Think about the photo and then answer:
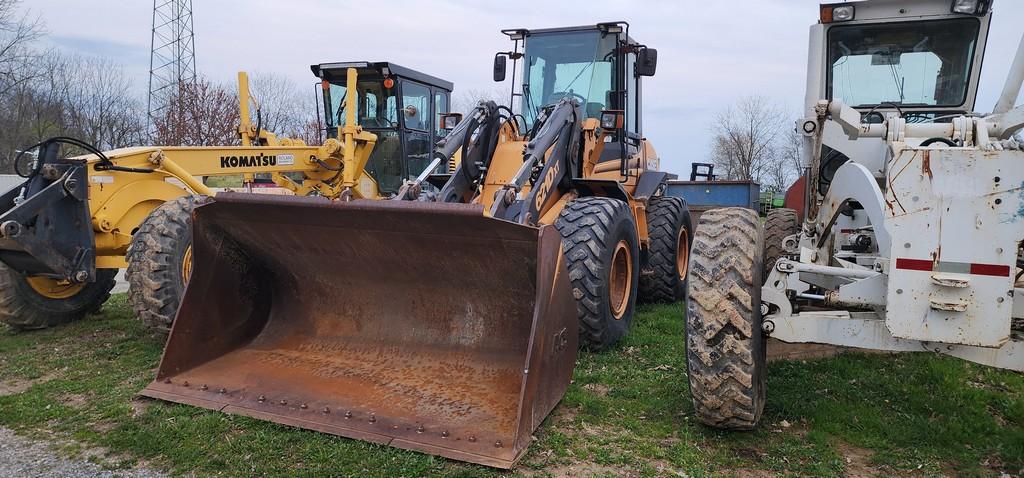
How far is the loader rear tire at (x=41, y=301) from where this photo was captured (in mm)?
5590

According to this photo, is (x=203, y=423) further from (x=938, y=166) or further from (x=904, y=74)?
(x=904, y=74)

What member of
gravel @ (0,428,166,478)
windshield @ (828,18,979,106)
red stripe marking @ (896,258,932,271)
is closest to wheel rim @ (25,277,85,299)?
gravel @ (0,428,166,478)

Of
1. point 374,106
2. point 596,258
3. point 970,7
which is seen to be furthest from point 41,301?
point 970,7

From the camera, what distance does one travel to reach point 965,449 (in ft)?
11.3

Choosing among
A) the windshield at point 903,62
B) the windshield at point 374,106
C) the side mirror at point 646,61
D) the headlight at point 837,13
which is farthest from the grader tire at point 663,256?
the windshield at point 374,106

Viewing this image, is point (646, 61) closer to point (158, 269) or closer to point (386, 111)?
point (386, 111)

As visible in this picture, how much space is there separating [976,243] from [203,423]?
373cm

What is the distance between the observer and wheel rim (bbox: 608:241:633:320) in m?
5.38

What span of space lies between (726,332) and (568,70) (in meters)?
4.20

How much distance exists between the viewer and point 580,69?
673 cm

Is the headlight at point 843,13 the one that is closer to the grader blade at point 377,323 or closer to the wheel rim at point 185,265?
the grader blade at point 377,323

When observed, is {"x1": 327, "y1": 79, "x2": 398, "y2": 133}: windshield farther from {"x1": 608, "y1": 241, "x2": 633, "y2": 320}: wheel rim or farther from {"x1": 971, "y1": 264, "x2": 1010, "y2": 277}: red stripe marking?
{"x1": 971, "y1": 264, "x2": 1010, "y2": 277}: red stripe marking

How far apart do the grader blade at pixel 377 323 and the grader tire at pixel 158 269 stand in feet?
2.55

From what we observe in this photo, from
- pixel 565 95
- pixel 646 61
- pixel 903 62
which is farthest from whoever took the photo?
pixel 565 95
